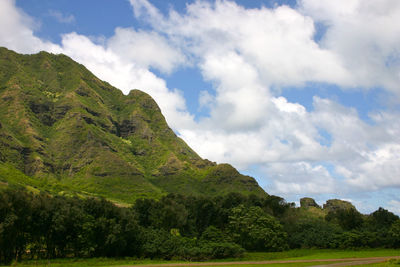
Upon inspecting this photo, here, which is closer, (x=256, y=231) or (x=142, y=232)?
(x=142, y=232)

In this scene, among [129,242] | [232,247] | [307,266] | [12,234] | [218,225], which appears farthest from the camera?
[218,225]

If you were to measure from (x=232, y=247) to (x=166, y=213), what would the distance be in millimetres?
28423

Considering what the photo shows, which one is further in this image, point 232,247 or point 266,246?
point 266,246

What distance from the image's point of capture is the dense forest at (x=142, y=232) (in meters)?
65.7

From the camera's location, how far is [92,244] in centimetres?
6894

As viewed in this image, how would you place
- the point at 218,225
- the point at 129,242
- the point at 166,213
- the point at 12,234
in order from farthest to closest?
the point at 218,225 → the point at 166,213 → the point at 129,242 → the point at 12,234

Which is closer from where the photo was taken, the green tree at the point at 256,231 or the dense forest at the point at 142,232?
the dense forest at the point at 142,232

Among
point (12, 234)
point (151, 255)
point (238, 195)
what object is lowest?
point (151, 255)

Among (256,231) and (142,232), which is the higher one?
(142,232)

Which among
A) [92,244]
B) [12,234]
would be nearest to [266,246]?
[92,244]

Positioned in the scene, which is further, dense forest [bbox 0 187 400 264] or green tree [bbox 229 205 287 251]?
green tree [bbox 229 205 287 251]

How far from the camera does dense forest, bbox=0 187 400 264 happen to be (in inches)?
2586

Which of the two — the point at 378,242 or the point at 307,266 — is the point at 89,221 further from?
the point at 378,242

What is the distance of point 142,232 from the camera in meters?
75.2
